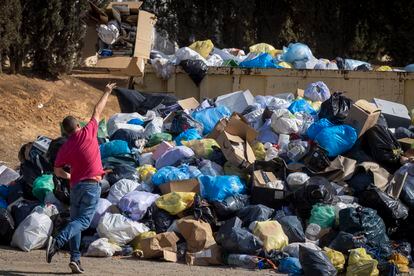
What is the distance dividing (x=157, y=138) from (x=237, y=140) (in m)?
1.27

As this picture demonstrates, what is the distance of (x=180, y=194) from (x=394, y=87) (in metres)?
3.75

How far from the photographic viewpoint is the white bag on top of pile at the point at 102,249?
7516 mm

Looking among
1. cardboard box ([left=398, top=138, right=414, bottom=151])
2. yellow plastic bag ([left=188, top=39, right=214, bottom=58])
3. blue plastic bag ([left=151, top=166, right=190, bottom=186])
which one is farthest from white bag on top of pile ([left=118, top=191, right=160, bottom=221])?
yellow plastic bag ([left=188, top=39, right=214, bottom=58])

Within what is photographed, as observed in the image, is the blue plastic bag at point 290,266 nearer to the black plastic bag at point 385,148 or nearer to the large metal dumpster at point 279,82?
the black plastic bag at point 385,148

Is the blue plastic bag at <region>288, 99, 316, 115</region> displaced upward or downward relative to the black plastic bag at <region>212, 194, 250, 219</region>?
upward

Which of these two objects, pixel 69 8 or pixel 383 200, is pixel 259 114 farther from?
pixel 69 8

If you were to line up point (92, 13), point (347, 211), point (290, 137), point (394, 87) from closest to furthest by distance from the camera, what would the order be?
1. point (347, 211)
2. point (290, 137)
3. point (394, 87)
4. point (92, 13)

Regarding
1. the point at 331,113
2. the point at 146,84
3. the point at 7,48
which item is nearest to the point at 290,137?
the point at 331,113

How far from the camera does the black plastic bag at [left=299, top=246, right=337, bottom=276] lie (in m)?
6.66

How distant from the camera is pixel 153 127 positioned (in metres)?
9.60

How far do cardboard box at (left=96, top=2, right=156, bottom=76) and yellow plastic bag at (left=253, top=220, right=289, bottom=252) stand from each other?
4.63 metres

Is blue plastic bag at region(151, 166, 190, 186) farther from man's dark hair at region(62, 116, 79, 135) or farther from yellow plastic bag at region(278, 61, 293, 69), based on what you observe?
Answer: yellow plastic bag at region(278, 61, 293, 69)

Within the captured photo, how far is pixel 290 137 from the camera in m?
9.09

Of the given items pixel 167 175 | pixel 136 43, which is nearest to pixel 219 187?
pixel 167 175
